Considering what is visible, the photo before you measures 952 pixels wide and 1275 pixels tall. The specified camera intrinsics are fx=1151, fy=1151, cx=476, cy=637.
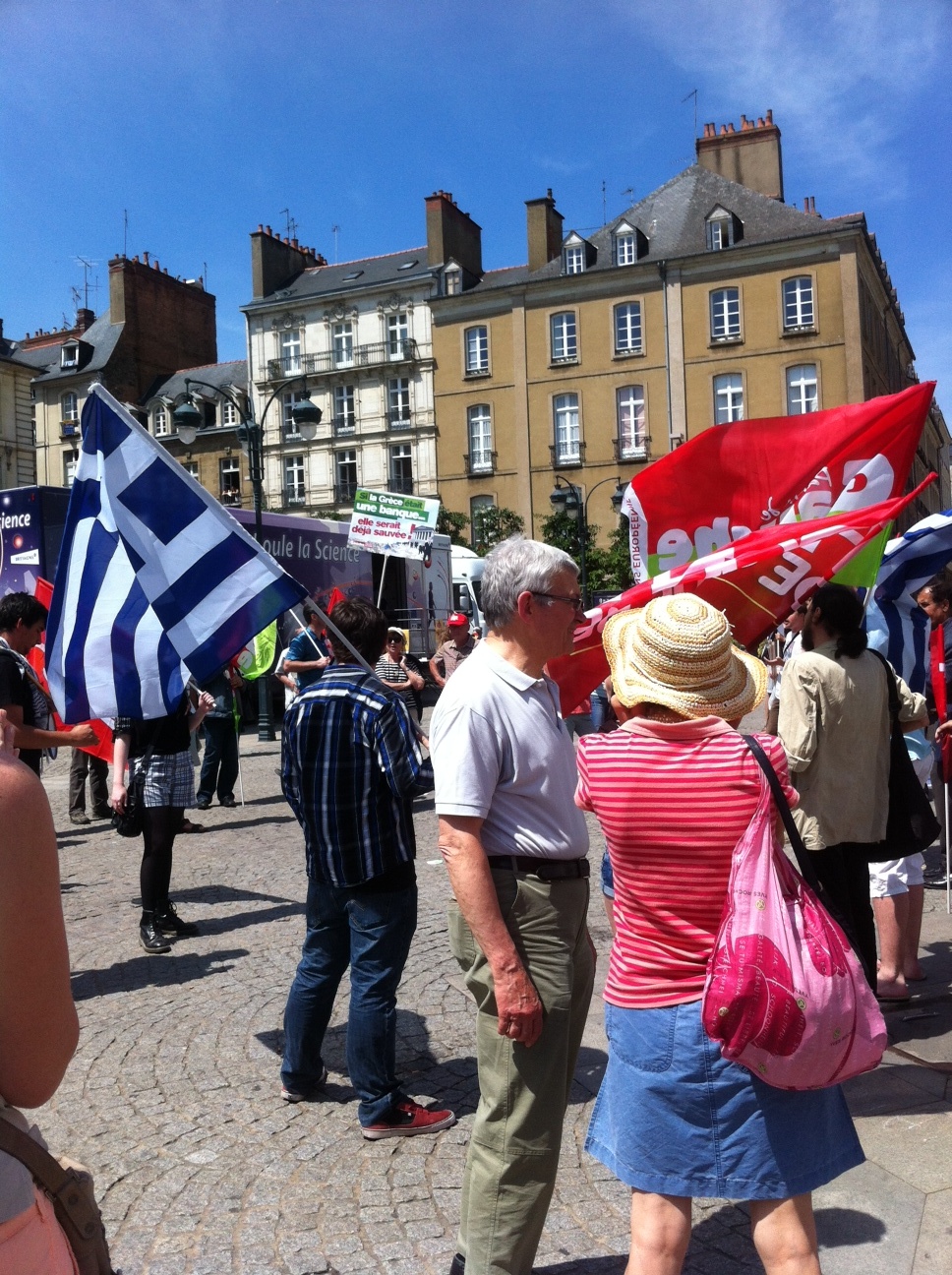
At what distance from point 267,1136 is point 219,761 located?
26.1 feet

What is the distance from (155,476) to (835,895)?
315 cm

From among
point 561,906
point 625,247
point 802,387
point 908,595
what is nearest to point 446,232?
point 625,247

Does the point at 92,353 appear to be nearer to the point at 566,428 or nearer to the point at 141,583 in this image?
the point at 566,428

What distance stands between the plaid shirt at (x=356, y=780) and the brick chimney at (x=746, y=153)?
46.2 metres

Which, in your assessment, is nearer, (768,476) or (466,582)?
(768,476)

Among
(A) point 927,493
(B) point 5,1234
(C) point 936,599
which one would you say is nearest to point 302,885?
(C) point 936,599

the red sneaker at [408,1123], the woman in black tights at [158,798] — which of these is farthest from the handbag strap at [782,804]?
the woman in black tights at [158,798]

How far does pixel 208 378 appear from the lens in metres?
55.1

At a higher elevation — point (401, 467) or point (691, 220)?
point (691, 220)

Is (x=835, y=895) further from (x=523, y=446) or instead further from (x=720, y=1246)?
(x=523, y=446)

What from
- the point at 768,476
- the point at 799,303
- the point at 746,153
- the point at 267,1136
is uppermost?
the point at 746,153

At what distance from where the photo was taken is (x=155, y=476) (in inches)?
186

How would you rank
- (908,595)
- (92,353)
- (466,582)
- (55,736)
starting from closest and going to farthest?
(55,736) < (908,595) < (466,582) < (92,353)

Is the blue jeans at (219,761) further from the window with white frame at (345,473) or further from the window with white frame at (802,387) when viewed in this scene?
the window with white frame at (345,473)
